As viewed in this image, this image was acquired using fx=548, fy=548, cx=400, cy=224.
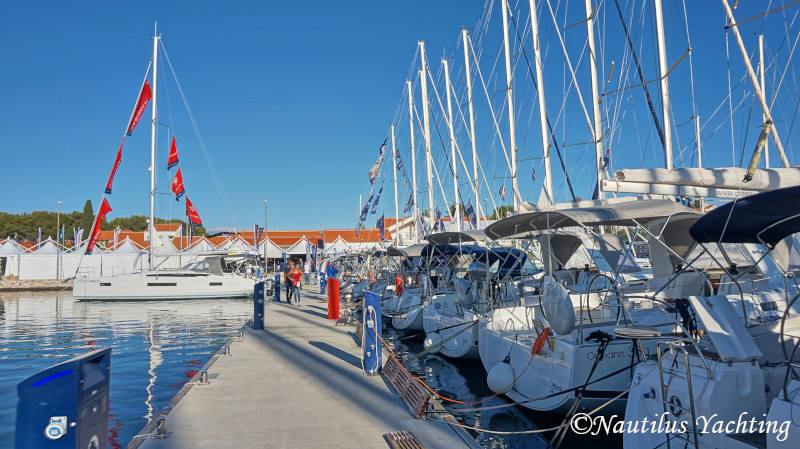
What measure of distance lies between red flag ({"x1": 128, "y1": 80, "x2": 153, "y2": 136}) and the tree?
73878mm

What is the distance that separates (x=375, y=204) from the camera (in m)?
37.5

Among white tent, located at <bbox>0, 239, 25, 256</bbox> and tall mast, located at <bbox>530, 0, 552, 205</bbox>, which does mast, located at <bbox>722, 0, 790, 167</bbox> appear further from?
white tent, located at <bbox>0, 239, 25, 256</bbox>

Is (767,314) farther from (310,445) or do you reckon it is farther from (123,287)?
(123,287)

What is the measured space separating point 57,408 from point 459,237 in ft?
41.0

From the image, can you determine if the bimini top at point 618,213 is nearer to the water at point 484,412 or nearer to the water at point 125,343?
the water at point 484,412

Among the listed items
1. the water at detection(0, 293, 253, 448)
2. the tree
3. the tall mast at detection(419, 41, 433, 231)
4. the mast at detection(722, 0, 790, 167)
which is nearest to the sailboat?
the water at detection(0, 293, 253, 448)

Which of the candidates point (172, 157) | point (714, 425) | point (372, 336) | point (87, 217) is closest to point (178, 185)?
point (172, 157)

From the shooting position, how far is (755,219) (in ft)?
17.5

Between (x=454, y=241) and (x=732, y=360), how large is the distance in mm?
11180

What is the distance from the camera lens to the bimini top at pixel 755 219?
191 inches

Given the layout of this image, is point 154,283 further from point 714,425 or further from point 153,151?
point 714,425

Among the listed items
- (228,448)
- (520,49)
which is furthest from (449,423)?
(520,49)

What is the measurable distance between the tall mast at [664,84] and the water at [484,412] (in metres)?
6.47

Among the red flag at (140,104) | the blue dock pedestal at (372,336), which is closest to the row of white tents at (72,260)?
the red flag at (140,104)
